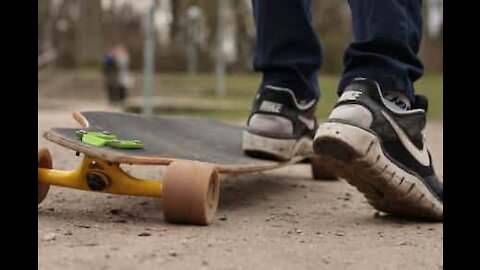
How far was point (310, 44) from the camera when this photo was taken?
1.73 m

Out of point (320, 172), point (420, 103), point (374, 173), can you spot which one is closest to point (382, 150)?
point (374, 173)

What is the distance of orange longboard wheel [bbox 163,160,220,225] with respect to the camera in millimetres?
1237

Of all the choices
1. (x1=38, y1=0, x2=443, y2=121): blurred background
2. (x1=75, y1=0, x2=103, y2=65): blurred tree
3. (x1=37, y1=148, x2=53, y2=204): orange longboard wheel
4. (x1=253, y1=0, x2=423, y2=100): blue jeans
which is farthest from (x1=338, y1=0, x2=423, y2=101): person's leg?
(x1=75, y1=0, x2=103, y2=65): blurred tree

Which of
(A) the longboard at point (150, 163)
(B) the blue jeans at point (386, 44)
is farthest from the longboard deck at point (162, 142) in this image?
(B) the blue jeans at point (386, 44)

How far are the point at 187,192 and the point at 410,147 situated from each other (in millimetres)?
425

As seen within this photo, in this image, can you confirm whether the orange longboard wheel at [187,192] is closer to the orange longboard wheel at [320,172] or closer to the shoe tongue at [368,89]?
the shoe tongue at [368,89]

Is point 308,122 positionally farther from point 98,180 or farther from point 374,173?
point 98,180

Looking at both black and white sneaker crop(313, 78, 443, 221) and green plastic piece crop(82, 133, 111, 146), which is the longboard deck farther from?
black and white sneaker crop(313, 78, 443, 221)

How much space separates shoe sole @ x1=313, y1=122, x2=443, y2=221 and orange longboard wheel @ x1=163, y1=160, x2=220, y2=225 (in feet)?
0.67

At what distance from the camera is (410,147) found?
1361mm

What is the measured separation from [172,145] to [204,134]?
0.37 m

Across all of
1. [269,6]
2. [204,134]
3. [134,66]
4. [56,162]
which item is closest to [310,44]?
[269,6]

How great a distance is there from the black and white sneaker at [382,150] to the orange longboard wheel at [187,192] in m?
0.20
